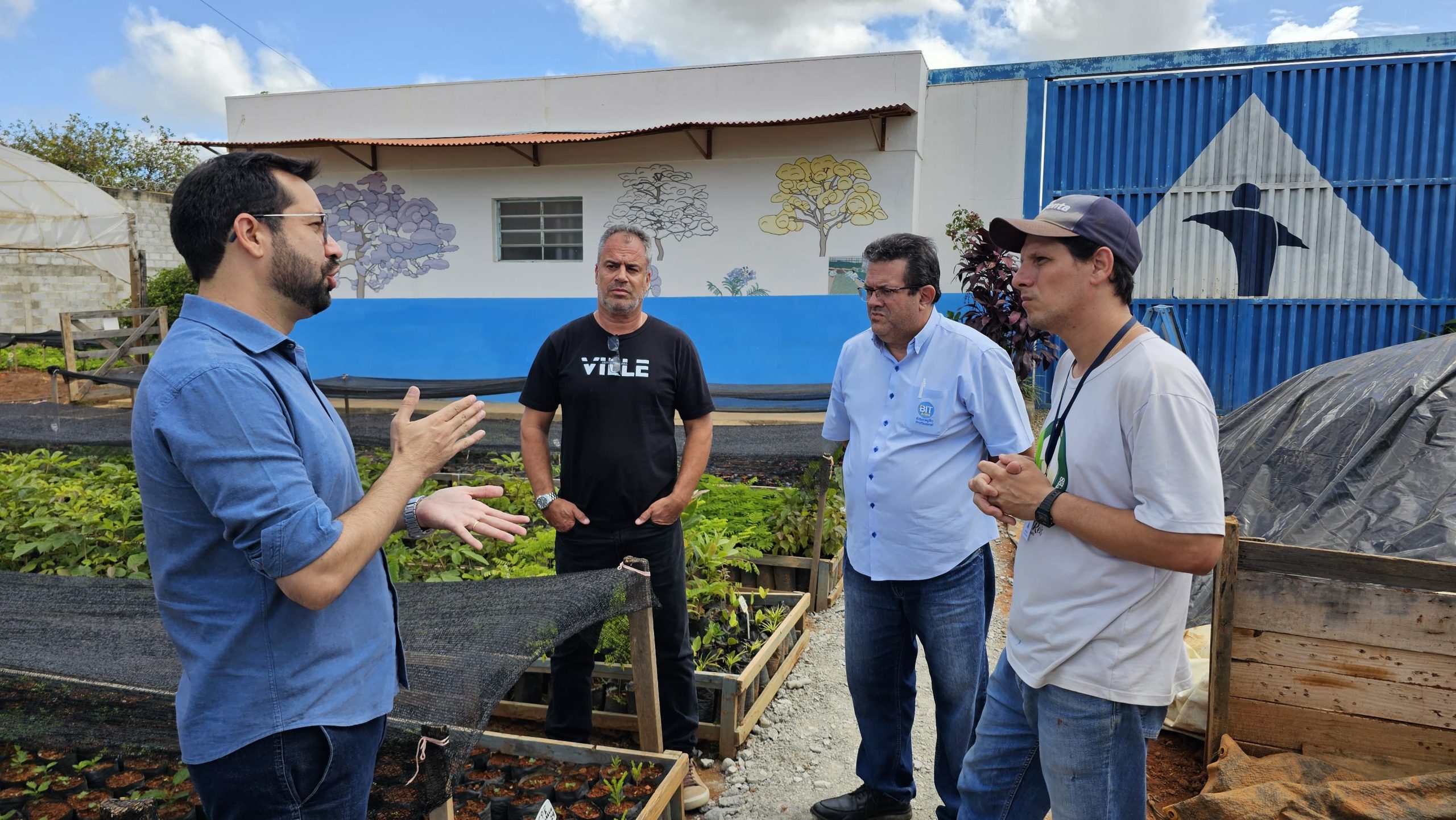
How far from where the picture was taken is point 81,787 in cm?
286

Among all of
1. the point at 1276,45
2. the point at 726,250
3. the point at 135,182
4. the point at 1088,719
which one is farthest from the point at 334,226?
the point at 135,182

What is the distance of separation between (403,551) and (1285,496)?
5.46m

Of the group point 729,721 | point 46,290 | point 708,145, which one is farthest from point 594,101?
point 46,290

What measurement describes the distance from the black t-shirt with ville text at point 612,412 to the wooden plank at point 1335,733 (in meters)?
2.25

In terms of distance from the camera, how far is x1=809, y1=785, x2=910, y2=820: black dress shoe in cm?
311

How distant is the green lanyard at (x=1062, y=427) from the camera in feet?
6.30

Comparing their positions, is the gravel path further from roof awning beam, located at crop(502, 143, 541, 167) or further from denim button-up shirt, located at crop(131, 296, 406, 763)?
Answer: roof awning beam, located at crop(502, 143, 541, 167)

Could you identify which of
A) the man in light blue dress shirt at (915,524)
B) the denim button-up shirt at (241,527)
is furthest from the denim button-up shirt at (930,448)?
the denim button-up shirt at (241,527)

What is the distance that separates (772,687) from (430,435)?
2875 mm

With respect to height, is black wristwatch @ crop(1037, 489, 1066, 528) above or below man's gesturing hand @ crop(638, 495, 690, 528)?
above

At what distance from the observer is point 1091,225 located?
1889 mm

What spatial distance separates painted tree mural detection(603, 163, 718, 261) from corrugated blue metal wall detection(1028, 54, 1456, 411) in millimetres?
4552

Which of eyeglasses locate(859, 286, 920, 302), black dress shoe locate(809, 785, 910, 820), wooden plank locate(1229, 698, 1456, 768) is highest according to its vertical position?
eyeglasses locate(859, 286, 920, 302)

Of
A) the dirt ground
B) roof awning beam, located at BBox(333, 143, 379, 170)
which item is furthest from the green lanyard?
the dirt ground
